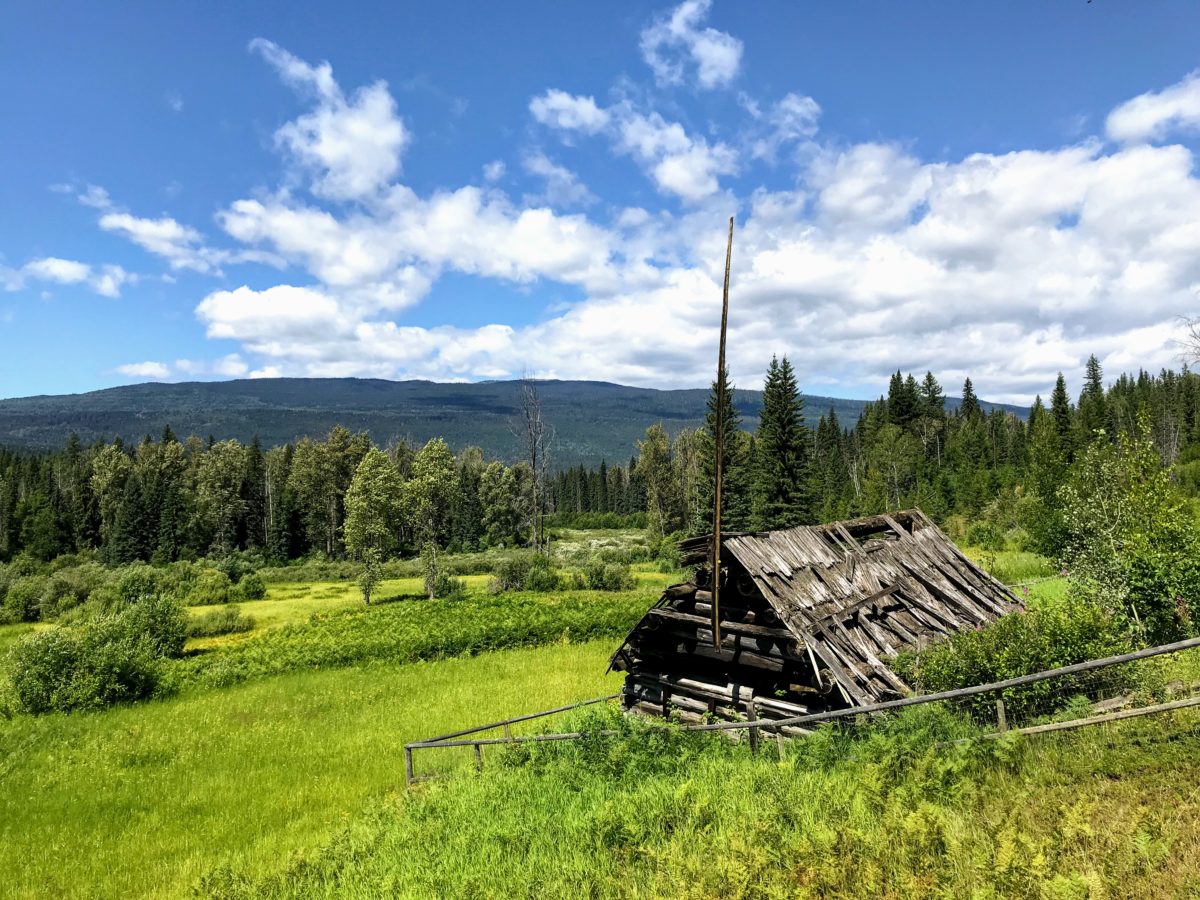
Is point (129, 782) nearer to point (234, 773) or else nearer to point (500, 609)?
point (234, 773)

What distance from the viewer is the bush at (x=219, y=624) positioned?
40.8 m

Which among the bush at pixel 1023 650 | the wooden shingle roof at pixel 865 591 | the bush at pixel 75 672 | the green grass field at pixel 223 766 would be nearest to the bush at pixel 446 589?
the green grass field at pixel 223 766

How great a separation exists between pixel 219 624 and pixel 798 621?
41.4 meters

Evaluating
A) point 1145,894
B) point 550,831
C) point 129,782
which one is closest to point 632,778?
point 550,831

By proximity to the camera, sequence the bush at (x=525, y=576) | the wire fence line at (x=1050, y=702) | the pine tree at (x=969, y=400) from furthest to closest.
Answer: the pine tree at (x=969, y=400)
the bush at (x=525, y=576)
the wire fence line at (x=1050, y=702)

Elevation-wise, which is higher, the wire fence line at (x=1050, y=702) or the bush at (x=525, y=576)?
the wire fence line at (x=1050, y=702)

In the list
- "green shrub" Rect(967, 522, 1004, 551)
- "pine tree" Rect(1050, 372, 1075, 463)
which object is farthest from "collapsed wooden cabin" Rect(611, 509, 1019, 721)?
"pine tree" Rect(1050, 372, 1075, 463)

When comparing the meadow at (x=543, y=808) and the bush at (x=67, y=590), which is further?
the bush at (x=67, y=590)

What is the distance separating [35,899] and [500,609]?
29714 millimetres

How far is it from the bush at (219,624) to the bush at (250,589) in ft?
32.4

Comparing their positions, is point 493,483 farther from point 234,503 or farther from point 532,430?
point 532,430

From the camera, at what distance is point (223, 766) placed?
63.1 feet

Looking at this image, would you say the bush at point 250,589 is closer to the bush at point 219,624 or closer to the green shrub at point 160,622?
the bush at point 219,624

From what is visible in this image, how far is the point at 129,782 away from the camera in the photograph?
709 inches
